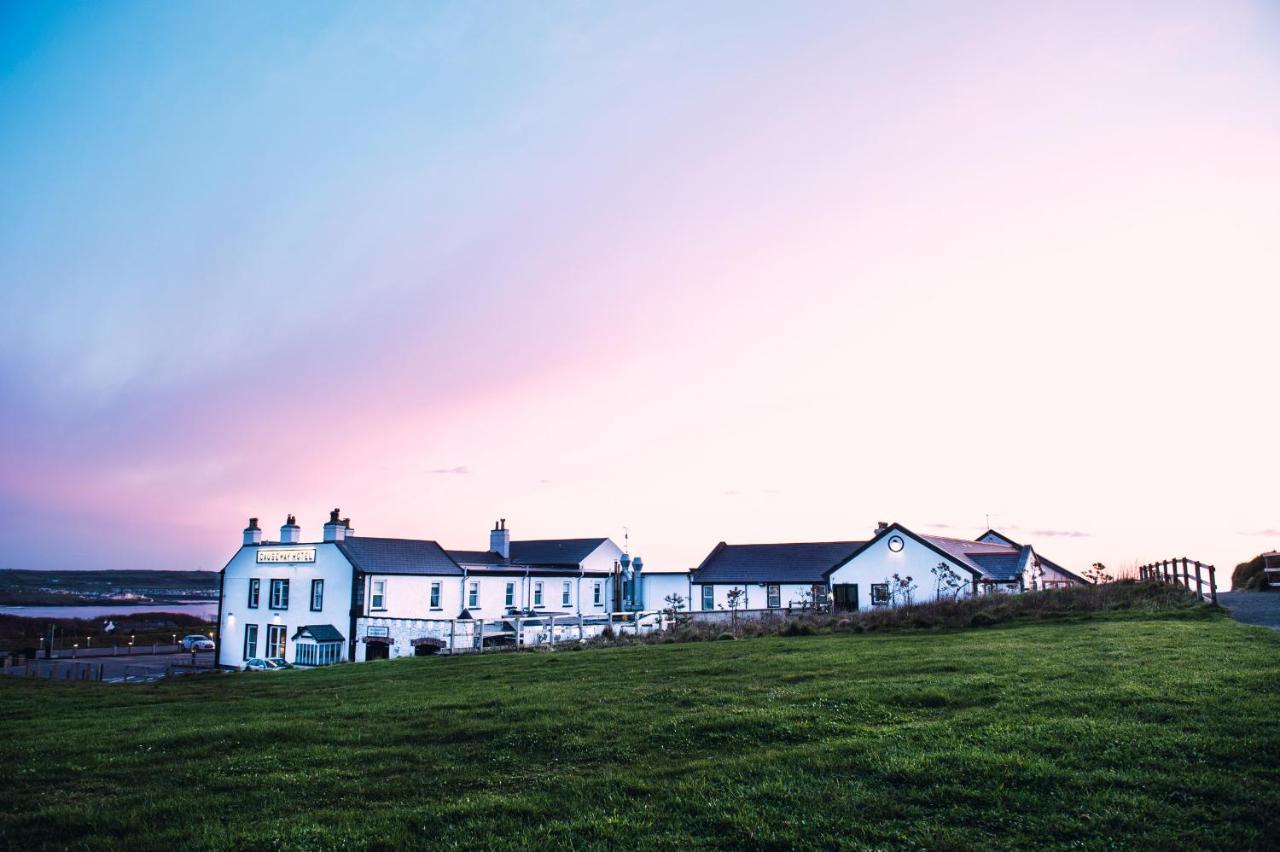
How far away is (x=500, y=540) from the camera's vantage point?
59.6 metres

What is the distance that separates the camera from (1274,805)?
7211 mm

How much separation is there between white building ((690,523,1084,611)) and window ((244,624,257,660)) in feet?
96.9

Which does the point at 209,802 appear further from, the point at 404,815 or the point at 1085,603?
the point at 1085,603

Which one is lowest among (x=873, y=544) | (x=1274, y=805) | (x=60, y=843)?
(x=60, y=843)

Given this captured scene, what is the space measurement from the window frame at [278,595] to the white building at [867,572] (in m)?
27.4

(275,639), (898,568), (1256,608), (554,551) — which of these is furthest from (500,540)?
(1256,608)

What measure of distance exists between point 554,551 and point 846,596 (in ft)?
74.3

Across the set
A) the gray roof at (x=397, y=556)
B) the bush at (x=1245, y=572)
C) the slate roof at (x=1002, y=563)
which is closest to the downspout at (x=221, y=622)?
the gray roof at (x=397, y=556)

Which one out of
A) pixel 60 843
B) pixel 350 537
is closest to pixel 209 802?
pixel 60 843

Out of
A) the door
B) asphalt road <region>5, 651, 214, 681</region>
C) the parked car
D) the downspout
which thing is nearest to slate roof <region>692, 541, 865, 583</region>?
the door

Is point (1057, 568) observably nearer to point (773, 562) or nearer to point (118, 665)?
point (773, 562)

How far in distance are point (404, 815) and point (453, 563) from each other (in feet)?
149

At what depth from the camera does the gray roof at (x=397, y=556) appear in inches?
1892

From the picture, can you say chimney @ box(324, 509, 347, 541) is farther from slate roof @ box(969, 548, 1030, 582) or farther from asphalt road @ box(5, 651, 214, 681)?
slate roof @ box(969, 548, 1030, 582)
